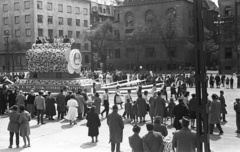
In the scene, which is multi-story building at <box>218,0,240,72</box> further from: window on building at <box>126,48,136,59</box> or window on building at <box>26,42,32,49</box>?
window on building at <box>26,42,32,49</box>

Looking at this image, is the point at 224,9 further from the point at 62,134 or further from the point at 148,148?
the point at 148,148

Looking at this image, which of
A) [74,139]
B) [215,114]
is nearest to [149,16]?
[215,114]

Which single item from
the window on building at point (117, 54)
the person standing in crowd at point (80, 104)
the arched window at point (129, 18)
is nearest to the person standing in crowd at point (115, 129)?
the person standing in crowd at point (80, 104)

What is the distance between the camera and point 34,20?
220 ft

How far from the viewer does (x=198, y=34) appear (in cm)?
473

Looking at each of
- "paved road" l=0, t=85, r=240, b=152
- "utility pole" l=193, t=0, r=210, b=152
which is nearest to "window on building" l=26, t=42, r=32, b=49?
"paved road" l=0, t=85, r=240, b=152

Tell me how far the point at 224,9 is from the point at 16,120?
53697 millimetres

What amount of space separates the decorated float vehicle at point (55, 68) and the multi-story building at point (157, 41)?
3100cm

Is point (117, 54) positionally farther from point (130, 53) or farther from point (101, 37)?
point (101, 37)

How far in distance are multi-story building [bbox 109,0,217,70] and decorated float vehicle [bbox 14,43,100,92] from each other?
3100 centimetres

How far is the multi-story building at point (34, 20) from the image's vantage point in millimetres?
67812

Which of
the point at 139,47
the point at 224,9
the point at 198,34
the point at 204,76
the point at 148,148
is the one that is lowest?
the point at 148,148

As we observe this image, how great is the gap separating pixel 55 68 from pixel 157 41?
123 ft

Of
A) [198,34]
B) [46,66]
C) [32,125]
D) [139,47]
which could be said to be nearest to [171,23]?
[139,47]
